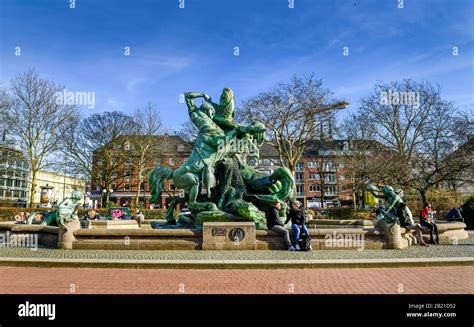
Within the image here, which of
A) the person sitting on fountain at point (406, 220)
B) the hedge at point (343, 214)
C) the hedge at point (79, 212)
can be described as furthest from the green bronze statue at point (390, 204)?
the hedge at point (79, 212)

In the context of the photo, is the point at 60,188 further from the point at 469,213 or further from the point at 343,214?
the point at 469,213

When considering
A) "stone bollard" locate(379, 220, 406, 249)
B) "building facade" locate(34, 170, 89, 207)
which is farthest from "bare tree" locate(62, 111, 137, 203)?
"stone bollard" locate(379, 220, 406, 249)

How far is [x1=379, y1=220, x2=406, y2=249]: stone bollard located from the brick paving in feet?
9.15

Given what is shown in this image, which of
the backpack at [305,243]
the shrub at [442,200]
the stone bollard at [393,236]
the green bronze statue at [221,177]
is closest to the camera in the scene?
the backpack at [305,243]

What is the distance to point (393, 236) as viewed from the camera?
39.7ft

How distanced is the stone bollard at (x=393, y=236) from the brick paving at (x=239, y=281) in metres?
2.79

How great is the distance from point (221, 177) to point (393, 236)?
6.65 metres

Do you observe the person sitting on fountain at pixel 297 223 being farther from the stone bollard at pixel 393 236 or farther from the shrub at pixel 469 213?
the shrub at pixel 469 213

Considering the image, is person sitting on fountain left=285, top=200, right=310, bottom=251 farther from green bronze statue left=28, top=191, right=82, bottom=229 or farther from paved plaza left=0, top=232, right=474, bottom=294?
green bronze statue left=28, top=191, right=82, bottom=229

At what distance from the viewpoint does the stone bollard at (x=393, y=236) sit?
12062 millimetres

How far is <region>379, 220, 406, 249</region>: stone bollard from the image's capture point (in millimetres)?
12062
